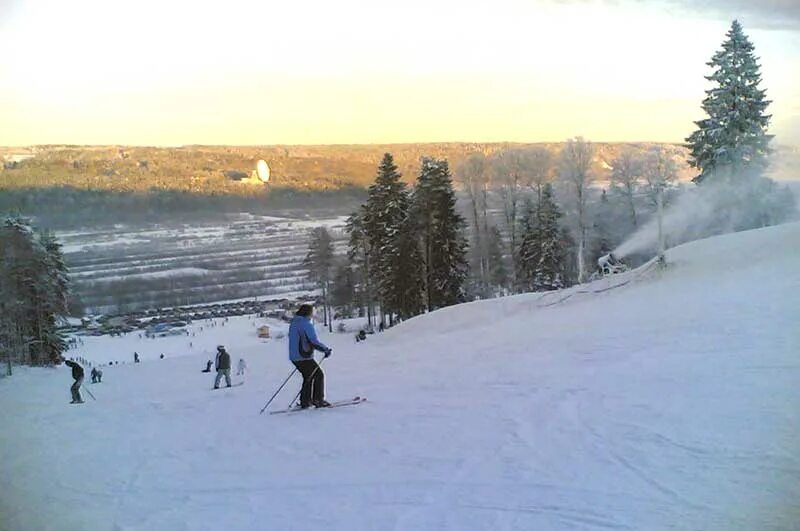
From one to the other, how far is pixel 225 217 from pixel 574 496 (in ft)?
91.4

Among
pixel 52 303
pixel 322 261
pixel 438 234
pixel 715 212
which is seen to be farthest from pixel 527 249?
pixel 52 303

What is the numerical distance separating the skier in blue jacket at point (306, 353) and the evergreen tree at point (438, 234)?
22.2 m

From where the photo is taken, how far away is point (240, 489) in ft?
18.3

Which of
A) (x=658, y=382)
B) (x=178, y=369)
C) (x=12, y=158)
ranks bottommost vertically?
(x=178, y=369)

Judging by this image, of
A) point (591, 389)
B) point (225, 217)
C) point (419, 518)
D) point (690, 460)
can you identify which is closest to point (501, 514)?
point (419, 518)

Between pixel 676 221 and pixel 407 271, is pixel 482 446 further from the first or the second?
pixel 407 271

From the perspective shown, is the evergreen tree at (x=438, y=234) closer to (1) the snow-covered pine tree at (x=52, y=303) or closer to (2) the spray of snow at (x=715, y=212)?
(2) the spray of snow at (x=715, y=212)

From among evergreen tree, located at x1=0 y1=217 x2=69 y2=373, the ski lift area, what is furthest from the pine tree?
evergreen tree, located at x1=0 y1=217 x2=69 y2=373

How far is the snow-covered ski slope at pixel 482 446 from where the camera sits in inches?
180

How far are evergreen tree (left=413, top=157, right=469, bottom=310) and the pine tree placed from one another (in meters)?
15.5

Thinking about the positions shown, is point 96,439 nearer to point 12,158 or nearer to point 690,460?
point 12,158

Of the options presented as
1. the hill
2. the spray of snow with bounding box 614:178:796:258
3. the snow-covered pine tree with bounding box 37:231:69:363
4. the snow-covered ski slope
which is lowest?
the snow-covered pine tree with bounding box 37:231:69:363

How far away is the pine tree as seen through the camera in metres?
8.46

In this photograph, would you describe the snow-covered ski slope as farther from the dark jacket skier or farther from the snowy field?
the snowy field
